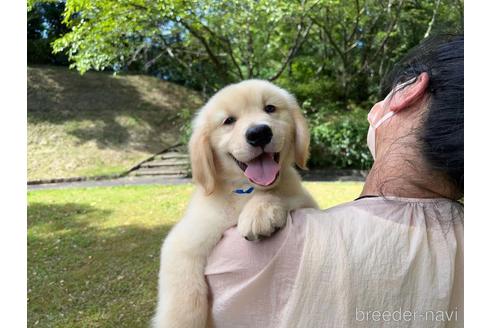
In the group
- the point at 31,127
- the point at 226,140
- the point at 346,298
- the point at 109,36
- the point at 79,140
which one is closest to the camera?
the point at 346,298

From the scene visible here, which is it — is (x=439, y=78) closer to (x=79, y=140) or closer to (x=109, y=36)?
(x=109, y=36)

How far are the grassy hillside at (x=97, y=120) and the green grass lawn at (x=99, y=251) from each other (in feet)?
7.64

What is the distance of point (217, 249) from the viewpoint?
135 centimetres

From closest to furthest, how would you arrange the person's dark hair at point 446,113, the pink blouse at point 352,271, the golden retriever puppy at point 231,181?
1. the pink blouse at point 352,271
2. the person's dark hair at point 446,113
3. the golden retriever puppy at point 231,181

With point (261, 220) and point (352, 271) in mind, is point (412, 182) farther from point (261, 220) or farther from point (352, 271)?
point (261, 220)

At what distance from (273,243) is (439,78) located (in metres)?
0.73

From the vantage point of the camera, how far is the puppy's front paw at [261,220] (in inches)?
50.0

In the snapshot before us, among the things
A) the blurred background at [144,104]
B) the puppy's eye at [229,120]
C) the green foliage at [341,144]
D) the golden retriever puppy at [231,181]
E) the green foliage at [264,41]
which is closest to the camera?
the golden retriever puppy at [231,181]

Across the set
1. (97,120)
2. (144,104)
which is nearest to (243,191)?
(97,120)

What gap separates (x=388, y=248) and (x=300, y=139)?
0.72 metres

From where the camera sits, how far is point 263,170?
1614 millimetres

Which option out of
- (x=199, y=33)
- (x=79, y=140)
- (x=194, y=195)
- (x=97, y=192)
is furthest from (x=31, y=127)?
(x=194, y=195)

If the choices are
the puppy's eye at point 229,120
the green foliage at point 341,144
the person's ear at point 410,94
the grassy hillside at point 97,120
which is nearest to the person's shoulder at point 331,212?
the person's ear at point 410,94

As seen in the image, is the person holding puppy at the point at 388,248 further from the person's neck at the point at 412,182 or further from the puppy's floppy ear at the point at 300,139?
the puppy's floppy ear at the point at 300,139
